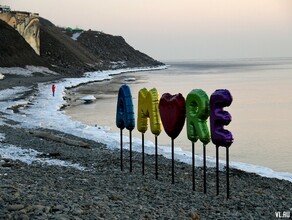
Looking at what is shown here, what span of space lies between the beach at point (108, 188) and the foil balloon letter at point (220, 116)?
151cm

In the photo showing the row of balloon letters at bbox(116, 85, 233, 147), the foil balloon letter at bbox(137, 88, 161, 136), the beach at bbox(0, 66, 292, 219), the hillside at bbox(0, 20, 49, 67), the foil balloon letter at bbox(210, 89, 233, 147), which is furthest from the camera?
the hillside at bbox(0, 20, 49, 67)

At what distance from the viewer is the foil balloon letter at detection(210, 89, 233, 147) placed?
12.0m

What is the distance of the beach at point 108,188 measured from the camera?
29.1ft

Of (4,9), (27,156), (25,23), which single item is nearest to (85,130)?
(27,156)

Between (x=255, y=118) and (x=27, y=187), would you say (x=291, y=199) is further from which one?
(x=255, y=118)

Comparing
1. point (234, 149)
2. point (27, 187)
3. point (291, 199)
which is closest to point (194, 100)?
point (291, 199)

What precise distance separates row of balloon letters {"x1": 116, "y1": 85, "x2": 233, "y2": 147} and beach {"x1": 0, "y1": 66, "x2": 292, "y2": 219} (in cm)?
150

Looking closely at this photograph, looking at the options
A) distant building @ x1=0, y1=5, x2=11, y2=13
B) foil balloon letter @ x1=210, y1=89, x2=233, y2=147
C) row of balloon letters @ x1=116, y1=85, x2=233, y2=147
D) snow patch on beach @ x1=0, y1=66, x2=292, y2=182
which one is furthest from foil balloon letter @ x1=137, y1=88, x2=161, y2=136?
distant building @ x1=0, y1=5, x2=11, y2=13

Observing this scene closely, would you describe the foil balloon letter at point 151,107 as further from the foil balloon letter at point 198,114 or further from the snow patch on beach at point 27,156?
the snow patch on beach at point 27,156

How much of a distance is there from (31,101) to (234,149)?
25.7 metres

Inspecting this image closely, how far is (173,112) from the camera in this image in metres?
13.6

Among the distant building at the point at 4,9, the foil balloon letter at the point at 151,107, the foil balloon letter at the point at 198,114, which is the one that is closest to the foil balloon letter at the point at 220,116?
the foil balloon letter at the point at 198,114

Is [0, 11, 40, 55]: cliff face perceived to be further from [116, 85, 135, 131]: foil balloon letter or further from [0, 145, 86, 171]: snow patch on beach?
[116, 85, 135, 131]: foil balloon letter

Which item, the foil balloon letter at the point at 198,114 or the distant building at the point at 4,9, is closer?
the foil balloon letter at the point at 198,114
